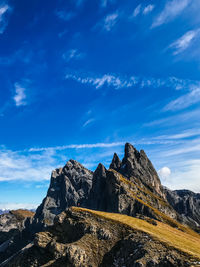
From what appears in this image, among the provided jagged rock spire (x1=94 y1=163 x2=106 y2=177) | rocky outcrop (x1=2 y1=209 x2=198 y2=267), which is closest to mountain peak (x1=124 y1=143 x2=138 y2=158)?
jagged rock spire (x1=94 y1=163 x2=106 y2=177)

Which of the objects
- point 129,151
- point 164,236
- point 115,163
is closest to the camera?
point 164,236

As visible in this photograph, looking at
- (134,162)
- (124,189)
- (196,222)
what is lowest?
(196,222)

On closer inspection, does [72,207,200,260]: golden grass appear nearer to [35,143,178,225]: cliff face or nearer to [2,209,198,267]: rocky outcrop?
[2,209,198,267]: rocky outcrop

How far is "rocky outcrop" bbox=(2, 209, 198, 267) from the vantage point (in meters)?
33.5

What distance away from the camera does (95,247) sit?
42.4m

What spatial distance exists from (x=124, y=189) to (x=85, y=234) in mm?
63025

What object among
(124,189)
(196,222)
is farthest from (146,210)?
(196,222)

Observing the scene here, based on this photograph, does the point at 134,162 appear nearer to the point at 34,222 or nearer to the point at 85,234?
the point at 34,222

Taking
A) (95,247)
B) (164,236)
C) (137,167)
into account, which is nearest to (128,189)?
(137,167)

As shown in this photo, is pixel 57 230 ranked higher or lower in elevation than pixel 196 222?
higher

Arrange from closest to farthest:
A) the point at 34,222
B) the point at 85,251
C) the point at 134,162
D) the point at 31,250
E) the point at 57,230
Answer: the point at 85,251
the point at 31,250
the point at 57,230
the point at 134,162
the point at 34,222

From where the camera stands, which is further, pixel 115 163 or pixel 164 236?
pixel 115 163

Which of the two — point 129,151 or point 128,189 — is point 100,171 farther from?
point 128,189

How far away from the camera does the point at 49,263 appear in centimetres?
3966
